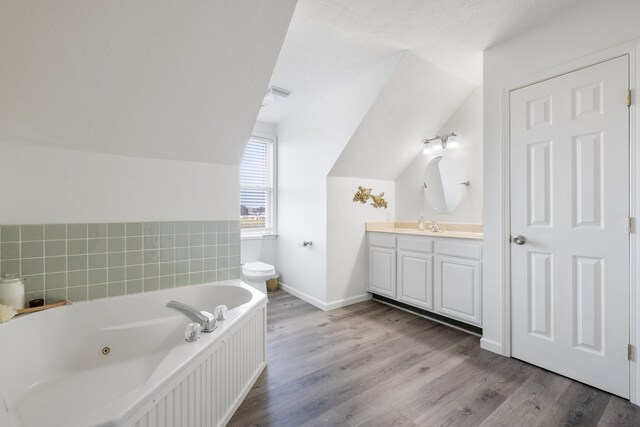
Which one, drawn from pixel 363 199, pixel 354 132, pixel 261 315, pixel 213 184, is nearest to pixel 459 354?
pixel 261 315

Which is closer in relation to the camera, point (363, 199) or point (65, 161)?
point (65, 161)

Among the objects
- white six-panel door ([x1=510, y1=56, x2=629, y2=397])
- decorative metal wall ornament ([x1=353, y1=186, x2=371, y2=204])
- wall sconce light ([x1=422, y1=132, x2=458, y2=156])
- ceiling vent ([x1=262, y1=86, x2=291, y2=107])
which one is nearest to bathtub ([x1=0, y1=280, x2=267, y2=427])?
decorative metal wall ornament ([x1=353, y1=186, x2=371, y2=204])

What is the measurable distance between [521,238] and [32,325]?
3.09 metres

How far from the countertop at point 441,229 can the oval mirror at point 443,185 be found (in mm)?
204

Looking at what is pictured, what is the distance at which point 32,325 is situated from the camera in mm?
1542

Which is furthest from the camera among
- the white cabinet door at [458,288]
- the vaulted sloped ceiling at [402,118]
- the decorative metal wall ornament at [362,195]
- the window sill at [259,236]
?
the window sill at [259,236]

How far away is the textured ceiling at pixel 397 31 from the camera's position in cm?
184

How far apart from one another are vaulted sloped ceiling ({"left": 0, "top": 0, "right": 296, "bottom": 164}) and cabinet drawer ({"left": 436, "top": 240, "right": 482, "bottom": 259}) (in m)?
2.04

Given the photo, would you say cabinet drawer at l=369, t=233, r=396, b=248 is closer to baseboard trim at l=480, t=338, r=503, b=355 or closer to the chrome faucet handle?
baseboard trim at l=480, t=338, r=503, b=355

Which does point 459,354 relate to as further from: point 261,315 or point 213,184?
point 213,184

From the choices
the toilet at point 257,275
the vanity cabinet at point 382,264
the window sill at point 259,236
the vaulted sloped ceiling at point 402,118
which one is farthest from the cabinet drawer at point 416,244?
the window sill at point 259,236

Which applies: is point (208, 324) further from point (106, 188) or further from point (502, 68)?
point (502, 68)

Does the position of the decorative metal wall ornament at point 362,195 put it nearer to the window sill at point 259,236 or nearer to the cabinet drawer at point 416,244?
the cabinet drawer at point 416,244

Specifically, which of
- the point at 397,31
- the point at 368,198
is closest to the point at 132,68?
the point at 397,31
